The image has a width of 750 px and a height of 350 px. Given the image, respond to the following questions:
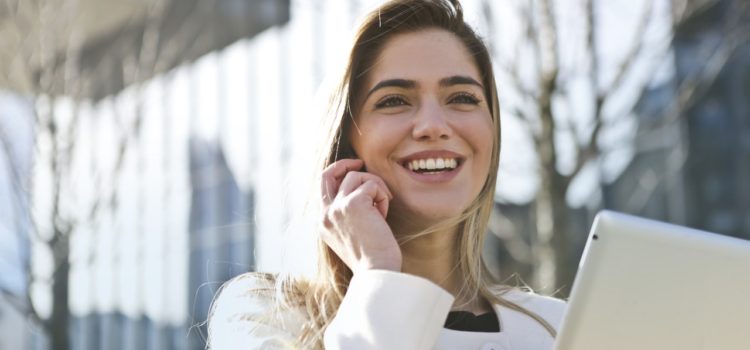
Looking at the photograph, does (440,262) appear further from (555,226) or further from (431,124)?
(555,226)

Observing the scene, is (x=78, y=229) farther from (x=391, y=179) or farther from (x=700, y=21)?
(x=391, y=179)

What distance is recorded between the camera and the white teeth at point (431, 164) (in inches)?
89.5

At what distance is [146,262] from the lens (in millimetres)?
16625

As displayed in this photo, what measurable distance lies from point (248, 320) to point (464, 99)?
27.6 inches

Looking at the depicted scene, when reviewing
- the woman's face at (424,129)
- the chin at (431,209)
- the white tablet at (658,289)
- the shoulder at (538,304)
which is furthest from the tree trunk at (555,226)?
the white tablet at (658,289)

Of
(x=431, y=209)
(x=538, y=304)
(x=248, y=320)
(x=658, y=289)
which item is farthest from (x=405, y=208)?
(x=658, y=289)

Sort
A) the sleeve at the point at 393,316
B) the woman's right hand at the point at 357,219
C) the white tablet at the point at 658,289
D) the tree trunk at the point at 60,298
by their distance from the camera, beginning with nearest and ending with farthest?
the white tablet at the point at 658,289, the sleeve at the point at 393,316, the woman's right hand at the point at 357,219, the tree trunk at the point at 60,298

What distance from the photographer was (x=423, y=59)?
2.38 metres

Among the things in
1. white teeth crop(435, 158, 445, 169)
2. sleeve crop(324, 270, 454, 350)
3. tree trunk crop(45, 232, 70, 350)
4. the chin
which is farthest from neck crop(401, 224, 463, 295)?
tree trunk crop(45, 232, 70, 350)

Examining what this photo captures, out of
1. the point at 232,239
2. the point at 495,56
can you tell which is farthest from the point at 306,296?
the point at 232,239

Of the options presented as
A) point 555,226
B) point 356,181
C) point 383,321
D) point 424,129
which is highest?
point 424,129

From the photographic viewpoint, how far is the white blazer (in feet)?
6.23

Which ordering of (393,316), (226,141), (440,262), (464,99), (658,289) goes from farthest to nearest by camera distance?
(226,141)
(440,262)
(464,99)
(393,316)
(658,289)

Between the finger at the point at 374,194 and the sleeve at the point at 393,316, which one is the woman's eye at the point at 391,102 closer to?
the finger at the point at 374,194
